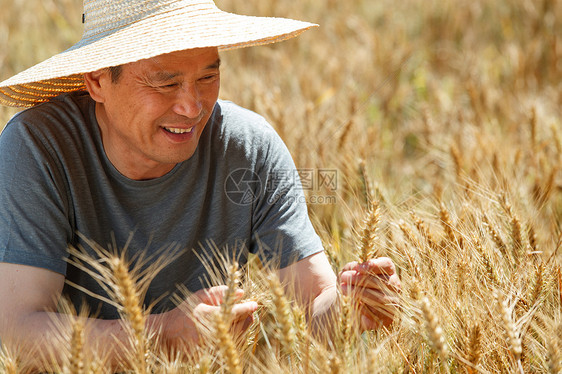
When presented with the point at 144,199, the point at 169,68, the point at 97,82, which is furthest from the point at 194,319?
the point at 97,82

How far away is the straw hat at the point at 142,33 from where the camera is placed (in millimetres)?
1584

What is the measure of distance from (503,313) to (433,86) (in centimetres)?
299

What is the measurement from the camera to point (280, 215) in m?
1.93

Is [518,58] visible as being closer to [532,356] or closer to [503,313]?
[532,356]

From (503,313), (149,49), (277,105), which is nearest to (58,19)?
(277,105)

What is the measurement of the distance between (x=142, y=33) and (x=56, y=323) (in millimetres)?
797

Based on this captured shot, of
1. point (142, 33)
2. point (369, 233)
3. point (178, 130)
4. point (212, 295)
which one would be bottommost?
point (212, 295)

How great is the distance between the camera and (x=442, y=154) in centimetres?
308

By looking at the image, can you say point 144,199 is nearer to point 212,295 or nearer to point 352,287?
point 212,295

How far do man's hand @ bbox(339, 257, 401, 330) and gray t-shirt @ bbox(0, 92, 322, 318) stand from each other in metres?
0.30

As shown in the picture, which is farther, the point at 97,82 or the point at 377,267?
the point at 97,82

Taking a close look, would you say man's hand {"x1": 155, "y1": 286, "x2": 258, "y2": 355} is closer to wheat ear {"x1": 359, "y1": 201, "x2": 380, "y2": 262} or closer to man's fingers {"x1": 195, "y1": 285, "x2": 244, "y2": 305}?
man's fingers {"x1": 195, "y1": 285, "x2": 244, "y2": 305}

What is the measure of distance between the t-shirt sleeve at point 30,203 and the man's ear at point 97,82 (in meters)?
0.20

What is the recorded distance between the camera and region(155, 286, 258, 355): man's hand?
1477 millimetres
